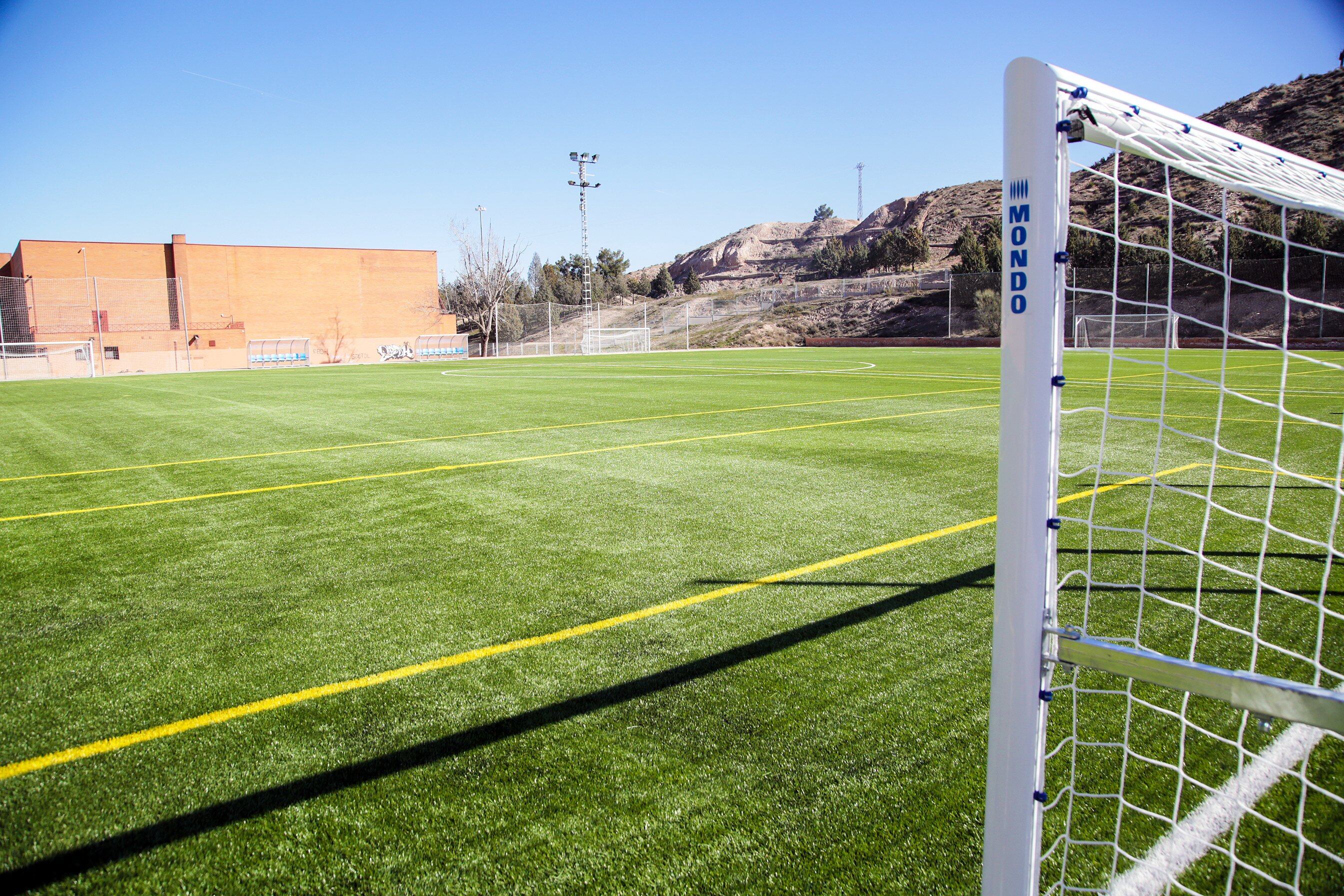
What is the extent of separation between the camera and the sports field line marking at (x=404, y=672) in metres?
2.75

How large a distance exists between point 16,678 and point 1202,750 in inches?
173

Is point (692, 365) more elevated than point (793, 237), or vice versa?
point (793, 237)

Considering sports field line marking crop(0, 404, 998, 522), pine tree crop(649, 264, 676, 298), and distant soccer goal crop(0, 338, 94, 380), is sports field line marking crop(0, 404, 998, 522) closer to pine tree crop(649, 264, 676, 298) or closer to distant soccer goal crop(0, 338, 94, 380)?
distant soccer goal crop(0, 338, 94, 380)

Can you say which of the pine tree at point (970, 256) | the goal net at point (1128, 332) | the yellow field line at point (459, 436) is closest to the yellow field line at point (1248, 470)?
the yellow field line at point (459, 436)

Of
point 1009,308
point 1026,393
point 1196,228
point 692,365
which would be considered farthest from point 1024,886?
point 1196,228

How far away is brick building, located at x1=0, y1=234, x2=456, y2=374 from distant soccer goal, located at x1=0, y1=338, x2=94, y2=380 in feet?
3.99

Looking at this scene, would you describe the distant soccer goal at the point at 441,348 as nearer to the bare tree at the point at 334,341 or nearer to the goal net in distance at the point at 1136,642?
the bare tree at the point at 334,341

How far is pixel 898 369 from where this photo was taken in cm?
2350

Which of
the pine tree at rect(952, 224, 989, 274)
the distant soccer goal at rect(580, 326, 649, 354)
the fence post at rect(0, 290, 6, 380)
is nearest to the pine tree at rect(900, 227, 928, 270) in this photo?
the pine tree at rect(952, 224, 989, 274)

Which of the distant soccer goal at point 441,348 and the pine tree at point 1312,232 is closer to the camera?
the pine tree at point 1312,232

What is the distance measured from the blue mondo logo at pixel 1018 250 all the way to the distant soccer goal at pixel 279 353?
4462cm

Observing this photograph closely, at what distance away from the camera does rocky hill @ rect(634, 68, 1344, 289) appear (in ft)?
225

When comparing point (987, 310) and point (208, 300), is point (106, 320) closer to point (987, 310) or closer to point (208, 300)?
point (208, 300)

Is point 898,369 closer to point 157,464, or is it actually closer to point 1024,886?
point 157,464
